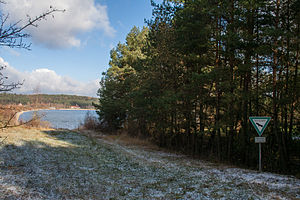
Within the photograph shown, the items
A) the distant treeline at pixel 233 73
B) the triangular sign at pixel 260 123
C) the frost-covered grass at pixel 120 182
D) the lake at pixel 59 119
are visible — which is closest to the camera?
the frost-covered grass at pixel 120 182

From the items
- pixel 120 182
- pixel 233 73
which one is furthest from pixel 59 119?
pixel 120 182

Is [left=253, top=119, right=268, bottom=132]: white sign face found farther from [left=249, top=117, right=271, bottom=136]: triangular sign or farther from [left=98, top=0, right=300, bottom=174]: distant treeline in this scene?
[left=98, top=0, right=300, bottom=174]: distant treeline

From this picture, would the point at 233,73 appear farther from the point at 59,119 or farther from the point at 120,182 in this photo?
the point at 59,119

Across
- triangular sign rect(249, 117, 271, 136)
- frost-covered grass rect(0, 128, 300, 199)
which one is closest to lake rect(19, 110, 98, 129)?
frost-covered grass rect(0, 128, 300, 199)

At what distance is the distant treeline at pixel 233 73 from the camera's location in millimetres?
9711

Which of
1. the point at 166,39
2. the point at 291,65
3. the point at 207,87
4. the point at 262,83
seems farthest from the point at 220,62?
the point at 166,39

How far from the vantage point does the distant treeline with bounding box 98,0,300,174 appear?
31.9 ft

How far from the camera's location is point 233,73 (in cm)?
1149

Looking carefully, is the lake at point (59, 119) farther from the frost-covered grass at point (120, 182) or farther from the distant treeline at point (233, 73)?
the distant treeline at point (233, 73)

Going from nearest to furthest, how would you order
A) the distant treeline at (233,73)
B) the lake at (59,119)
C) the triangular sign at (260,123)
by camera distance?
the triangular sign at (260,123), the distant treeline at (233,73), the lake at (59,119)

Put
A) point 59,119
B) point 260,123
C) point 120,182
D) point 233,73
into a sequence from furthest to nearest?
point 59,119
point 233,73
point 260,123
point 120,182

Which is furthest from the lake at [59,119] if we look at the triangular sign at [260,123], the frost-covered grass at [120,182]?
the triangular sign at [260,123]

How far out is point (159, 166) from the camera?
9438 millimetres

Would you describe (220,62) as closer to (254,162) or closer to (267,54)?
(267,54)
